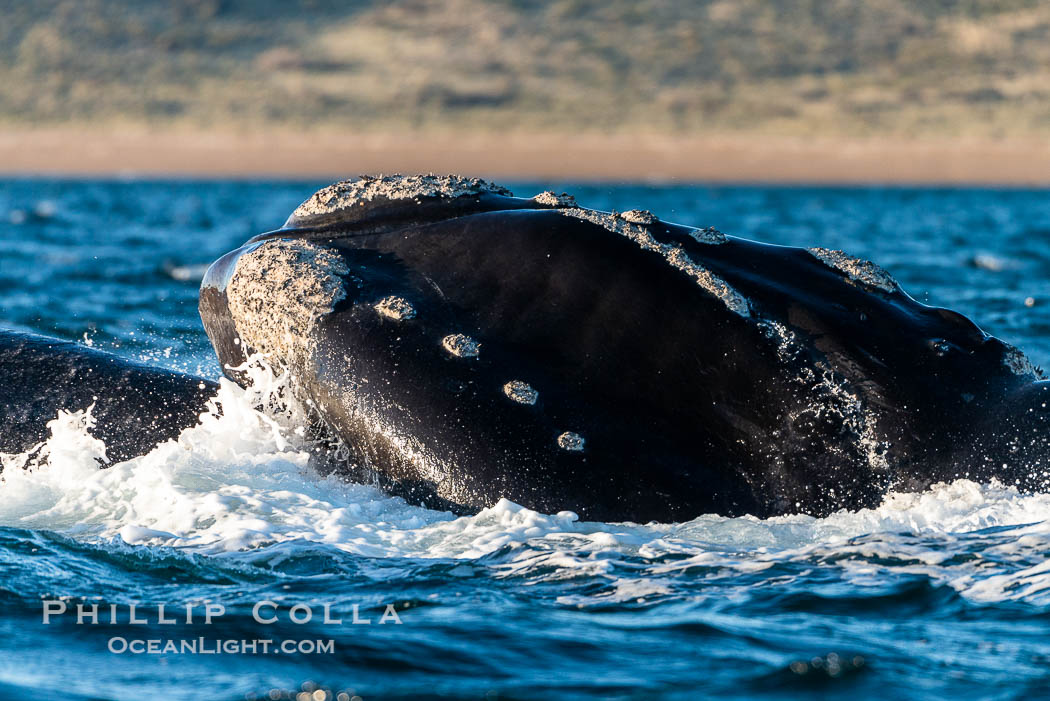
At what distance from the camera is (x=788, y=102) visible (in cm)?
7706

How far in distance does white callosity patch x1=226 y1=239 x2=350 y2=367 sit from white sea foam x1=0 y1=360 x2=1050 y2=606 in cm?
19

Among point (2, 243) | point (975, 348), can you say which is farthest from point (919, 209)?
point (975, 348)

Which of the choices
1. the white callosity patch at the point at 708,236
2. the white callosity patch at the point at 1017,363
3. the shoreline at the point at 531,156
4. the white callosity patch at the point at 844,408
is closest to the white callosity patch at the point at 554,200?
the white callosity patch at the point at 708,236

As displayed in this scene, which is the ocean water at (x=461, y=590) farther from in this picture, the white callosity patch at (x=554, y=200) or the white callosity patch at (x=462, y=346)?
the white callosity patch at (x=554, y=200)

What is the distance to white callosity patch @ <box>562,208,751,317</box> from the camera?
5117 millimetres

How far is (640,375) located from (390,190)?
4.38 feet

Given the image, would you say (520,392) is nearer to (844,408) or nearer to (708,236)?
(708,236)

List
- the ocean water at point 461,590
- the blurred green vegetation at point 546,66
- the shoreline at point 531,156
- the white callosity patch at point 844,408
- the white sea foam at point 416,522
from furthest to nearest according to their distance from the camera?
the blurred green vegetation at point 546,66, the shoreline at point 531,156, the white callosity patch at point 844,408, the white sea foam at point 416,522, the ocean water at point 461,590

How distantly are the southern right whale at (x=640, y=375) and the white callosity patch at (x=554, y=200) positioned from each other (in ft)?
0.78

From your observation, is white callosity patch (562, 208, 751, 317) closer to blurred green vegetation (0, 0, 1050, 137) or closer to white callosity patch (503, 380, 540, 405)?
white callosity patch (503, 380, 540, 405)

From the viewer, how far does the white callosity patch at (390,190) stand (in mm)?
5527

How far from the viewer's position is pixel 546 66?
80875mm

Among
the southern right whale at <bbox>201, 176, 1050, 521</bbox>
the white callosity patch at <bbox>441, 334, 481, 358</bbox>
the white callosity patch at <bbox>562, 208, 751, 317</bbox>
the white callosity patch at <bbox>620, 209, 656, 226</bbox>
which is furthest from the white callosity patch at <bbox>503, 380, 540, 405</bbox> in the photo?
the white callosity patch at <bbox>620, 209, 656, 226</bbox>

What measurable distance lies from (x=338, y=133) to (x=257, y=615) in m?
71.5
